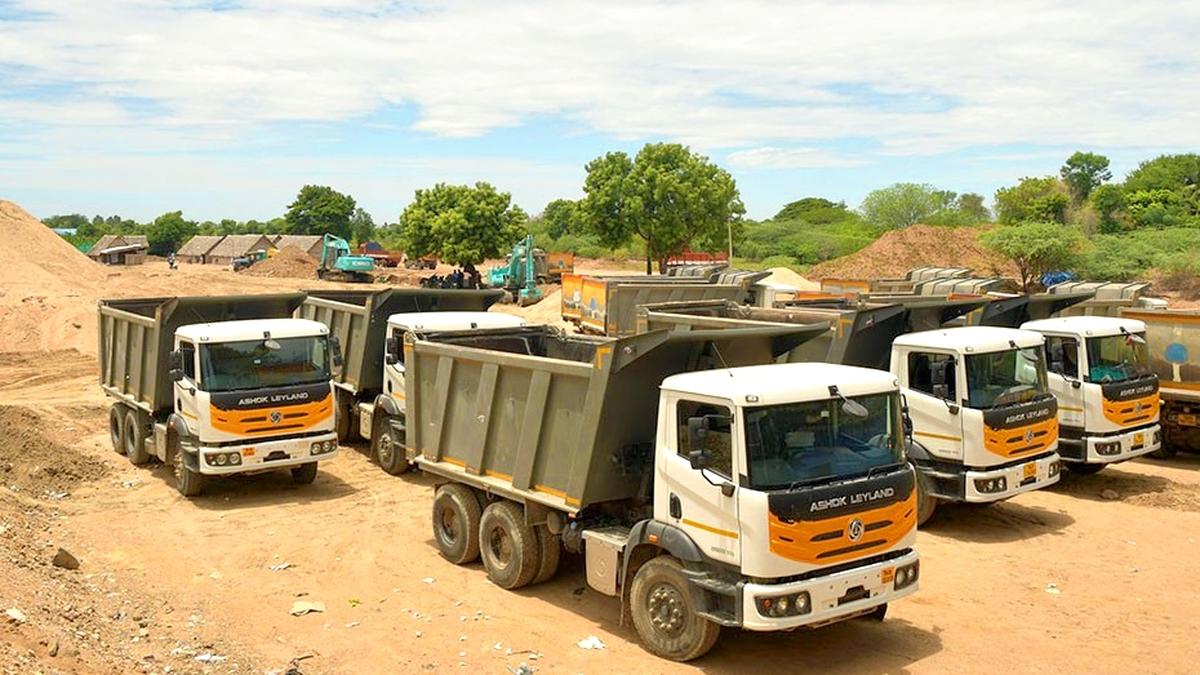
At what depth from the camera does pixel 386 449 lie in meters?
16.6

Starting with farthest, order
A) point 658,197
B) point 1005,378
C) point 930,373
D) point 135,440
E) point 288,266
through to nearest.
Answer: point 288,266 → point 658,197 → point 135,440 → point 930,373 → point 1005,378

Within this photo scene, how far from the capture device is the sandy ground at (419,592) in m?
8.88

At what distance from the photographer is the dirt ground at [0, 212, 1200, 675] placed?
888cm

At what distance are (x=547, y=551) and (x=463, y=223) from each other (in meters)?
48.3

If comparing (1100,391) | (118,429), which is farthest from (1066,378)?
(118,429)

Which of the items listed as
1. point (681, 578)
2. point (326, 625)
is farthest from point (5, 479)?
point (681, 578)

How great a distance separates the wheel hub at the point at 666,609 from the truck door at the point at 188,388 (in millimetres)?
8271

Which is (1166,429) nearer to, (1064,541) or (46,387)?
(1064,541)

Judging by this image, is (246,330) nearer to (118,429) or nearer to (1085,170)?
(118,429)

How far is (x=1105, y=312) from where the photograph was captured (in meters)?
20.4

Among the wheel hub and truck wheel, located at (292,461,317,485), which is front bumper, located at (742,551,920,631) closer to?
the wheel hub

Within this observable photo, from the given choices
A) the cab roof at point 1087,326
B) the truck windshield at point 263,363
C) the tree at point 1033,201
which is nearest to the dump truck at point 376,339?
the truck windshield at point 263,363

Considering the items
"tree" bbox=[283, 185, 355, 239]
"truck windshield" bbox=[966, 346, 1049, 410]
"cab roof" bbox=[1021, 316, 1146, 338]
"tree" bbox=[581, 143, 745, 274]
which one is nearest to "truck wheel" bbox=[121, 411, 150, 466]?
"truck windshield" bbox=[966, 346, 1049, 410]

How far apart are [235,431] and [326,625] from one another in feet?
17.5
